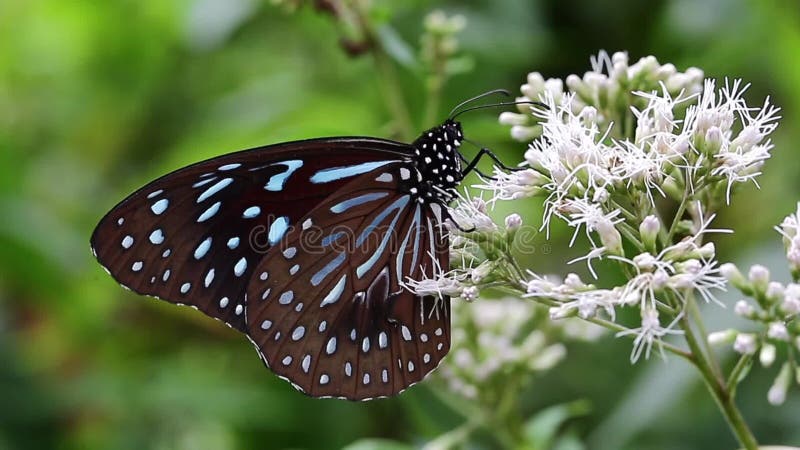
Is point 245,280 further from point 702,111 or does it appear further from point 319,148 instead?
point 702,111

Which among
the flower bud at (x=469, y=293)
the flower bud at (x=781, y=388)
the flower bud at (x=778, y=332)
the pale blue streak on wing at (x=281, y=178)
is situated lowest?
the flower bud at (x=781, y=388)

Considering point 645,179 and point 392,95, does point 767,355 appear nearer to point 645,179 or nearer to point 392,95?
point 645,179

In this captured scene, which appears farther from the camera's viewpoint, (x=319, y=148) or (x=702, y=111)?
(x=319, y=148)

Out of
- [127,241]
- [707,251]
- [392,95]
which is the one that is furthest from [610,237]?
[127,241]

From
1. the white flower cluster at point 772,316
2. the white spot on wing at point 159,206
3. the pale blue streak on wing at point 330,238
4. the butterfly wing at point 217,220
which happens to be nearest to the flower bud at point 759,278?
the white flower cluster at point 772,316

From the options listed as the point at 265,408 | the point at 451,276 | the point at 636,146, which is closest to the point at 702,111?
the point at 636,146

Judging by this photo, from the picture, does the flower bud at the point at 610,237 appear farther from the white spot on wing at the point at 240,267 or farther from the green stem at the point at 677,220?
the white spot on wing at the point at 240,267

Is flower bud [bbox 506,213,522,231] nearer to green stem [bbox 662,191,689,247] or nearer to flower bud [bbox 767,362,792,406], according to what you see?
green stem [bbox 662,191,689,247]
